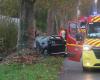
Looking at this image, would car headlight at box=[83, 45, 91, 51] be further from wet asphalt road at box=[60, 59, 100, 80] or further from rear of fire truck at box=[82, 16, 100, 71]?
wet asphalt road at box=[60, 59, 100, 80]

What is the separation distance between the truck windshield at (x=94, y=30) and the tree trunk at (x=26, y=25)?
6896 mm

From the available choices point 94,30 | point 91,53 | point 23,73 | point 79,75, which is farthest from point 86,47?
point 23,73

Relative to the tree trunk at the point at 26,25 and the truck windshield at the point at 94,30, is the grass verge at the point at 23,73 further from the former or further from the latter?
the tree trunk at the point at 26,25

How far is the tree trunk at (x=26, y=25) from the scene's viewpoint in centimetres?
2625

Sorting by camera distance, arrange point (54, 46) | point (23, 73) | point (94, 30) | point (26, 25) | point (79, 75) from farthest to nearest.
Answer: point (54, 46) → point (26, 25) → point (94, 30) → point (79, 75) → point (23, 73)

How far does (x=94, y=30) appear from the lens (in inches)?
781

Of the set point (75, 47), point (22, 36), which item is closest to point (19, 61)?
point (75, 47)

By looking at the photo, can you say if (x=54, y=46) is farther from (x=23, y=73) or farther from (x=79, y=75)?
(x=23, y=73)

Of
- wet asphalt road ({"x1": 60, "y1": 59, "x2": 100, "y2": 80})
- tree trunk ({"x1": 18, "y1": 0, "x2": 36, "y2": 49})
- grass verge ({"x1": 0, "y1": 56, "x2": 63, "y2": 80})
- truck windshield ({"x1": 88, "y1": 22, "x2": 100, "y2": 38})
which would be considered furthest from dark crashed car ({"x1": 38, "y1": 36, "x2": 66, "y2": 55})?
grass verge ({"x1": 0, "y1": 56, "x2": 63, "y2": 80})

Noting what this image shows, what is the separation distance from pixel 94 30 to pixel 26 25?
7.24m

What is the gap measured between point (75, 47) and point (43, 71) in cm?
200

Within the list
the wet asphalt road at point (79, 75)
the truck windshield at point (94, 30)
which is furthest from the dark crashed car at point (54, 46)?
the truck windshield at point (94, 30)

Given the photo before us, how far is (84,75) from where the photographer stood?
18203mm

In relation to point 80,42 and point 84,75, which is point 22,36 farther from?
point 84,75
